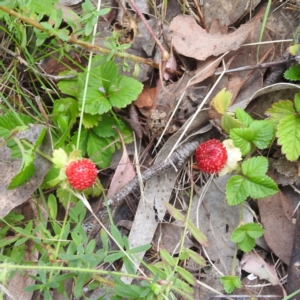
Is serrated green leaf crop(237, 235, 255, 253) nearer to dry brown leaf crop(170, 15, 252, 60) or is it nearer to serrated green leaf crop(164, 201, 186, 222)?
serrated green leaf crop(164, 201, 186, 222)

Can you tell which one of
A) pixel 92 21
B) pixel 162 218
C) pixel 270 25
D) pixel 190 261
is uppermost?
pixel 92 21

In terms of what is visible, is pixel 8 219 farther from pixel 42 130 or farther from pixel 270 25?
pixel 270 25

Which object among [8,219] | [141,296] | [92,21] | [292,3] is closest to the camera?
[141,296]

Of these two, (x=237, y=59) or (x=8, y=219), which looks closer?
(x=8, y=219)

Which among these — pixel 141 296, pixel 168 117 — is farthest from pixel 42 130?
pixel 141 296

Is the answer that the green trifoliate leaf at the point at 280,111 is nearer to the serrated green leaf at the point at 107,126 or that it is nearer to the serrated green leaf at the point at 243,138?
the serrated green leaf at the point at 243,138

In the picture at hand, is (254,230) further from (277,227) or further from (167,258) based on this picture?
(167,258)

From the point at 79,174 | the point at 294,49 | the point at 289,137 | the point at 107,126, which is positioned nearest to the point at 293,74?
the point at 294,49
